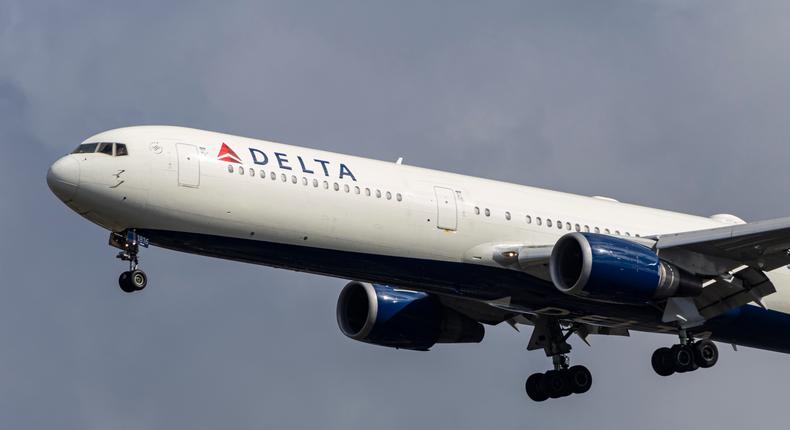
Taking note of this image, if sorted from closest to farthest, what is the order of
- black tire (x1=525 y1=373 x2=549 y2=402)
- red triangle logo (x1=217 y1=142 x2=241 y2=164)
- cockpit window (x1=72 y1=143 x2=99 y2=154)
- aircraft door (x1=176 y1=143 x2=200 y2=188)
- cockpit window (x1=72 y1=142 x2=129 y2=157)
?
1. aircraft door (x1=176 y1=143 x2=200 y2=188)
2. cockpit window (x1=72 y1=142 x2=129 y2=157)
3. cockpit window (x1=72 y1=143 x2=99 y2=154)
4. red triangle logo (x1=217 y1=142 x2=241 y2=164)
5. black tire (x1=525 y1=373 x2=549 y2=402)

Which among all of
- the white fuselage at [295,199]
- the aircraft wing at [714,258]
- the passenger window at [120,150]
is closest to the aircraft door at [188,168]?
the white fuselage at [295,199]

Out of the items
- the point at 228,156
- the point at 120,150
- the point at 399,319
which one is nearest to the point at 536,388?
the point at 399,319

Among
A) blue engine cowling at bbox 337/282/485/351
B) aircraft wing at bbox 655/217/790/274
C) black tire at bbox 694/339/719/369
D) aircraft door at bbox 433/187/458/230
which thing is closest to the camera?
aircraft wing at bbox 655/217/790/274

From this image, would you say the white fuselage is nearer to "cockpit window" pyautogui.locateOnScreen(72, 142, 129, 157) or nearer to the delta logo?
the delta logo

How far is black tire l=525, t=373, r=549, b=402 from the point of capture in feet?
172

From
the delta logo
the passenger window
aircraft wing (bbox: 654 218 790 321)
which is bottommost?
the passenger window

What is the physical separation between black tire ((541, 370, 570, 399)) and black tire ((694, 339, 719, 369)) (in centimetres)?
563

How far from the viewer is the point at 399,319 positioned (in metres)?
51.1

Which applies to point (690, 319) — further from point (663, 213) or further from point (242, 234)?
point (242, 234)

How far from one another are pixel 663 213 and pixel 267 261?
1367 centimetres

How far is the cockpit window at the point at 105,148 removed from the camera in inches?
1647

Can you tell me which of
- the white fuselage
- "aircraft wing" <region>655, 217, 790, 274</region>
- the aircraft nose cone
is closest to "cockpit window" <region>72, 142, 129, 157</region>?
the white fuselage

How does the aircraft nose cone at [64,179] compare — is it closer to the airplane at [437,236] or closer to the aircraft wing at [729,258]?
the airplane at [437,236]

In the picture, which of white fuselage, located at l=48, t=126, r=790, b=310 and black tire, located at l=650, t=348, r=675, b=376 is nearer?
white fuselage, located at l=48, t=126, r=790, b=310
